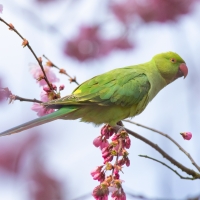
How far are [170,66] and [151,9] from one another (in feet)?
3.54

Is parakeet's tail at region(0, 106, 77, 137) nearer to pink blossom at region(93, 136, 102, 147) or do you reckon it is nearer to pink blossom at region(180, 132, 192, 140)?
pink blossom at region(93, 136, 102, 147)

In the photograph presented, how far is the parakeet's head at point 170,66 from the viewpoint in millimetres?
3645

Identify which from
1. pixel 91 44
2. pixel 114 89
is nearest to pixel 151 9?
pixel 91 44

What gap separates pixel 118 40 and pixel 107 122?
2.04 metres

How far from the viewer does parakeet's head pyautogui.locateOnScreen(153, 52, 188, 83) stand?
364cm

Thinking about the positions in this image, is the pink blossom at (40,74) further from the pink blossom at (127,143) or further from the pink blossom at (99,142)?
the pink blossom at (127,143)

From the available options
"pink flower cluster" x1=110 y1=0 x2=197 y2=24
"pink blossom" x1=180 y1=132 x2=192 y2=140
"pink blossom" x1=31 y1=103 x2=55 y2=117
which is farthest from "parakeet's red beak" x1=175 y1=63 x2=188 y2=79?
"pink blossom" x1=31 y1=103 x2=55 y2=117

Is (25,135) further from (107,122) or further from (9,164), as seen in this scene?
(107,122)

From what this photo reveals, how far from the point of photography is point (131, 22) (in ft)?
15.0

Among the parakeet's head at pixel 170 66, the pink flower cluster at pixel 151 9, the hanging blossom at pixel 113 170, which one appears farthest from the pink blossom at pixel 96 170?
the pink flower cluster at pixel 151 9

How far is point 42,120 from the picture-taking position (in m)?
2.57

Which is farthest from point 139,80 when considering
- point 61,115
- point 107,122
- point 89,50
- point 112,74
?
point 89,50

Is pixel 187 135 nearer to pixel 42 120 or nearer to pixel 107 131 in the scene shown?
pixel 107 131

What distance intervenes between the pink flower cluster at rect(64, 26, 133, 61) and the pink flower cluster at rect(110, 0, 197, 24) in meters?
0.29
